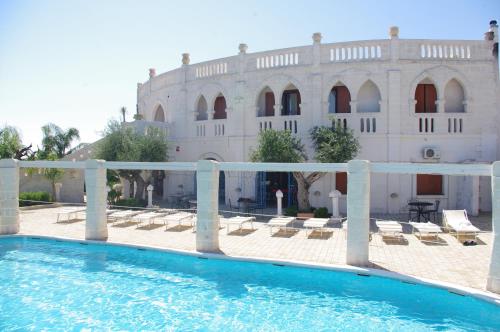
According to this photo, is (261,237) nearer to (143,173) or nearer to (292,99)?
(292,99)

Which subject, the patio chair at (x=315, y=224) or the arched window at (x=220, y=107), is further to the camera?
the arched window at (x=220, y=107)

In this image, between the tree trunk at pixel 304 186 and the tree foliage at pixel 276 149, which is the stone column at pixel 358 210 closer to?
the tree foliage at pixel 276 149

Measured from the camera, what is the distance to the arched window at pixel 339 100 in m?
19.5

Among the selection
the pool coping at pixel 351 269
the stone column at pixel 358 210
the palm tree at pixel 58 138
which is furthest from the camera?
the palm tree at pixel 58 138

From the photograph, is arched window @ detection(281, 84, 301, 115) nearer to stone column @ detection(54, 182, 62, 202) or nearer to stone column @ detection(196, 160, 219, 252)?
stone column @ detection(196, 160, 219, 252)

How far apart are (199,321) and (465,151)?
612 inches

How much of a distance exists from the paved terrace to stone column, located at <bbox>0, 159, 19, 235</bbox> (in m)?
0.58

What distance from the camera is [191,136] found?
22328 millimetres

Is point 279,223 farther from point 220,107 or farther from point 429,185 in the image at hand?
point 220,107

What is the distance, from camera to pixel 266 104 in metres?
20.9

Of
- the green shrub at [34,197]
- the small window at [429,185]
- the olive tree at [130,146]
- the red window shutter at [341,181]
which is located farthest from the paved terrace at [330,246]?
the green shrub at [34,197]

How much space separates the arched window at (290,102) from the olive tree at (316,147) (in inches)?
119

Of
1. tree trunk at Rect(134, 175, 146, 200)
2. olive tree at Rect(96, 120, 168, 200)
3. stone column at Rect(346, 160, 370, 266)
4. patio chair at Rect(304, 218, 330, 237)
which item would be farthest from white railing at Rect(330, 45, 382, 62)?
tree trunk at Rect(134, 175, 146, 200)

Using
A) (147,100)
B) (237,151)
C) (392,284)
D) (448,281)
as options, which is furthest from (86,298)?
(147,100)
